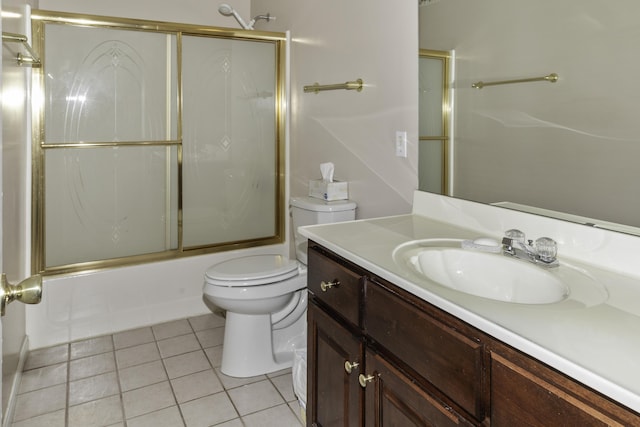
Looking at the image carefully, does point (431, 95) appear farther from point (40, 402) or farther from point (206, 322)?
point (40, 402)

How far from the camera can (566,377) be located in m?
0.73

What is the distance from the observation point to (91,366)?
2.33 meters

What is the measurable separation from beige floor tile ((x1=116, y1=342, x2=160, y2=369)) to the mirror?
178cm

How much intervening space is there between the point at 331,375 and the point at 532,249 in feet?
2.33

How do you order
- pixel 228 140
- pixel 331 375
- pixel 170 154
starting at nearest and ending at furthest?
pixel 331 375
pixel 170 154
pixel 228 140

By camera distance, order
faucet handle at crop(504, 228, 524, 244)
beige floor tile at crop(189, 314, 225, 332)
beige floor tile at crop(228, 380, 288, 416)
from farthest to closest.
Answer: beige floor tile at crop(189, 314, 225, 332) → beige floor tile at crop(228, 380, 288, 416) → faucet handle at crop(504, 228, 524, 244)

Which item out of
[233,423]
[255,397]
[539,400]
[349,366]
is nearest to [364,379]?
[349,366]

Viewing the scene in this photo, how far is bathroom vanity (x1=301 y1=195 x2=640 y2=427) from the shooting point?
729 mm

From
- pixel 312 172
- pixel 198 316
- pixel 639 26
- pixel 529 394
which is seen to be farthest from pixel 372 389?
pixel 198 316

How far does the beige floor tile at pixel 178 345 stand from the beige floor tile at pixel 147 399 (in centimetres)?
32

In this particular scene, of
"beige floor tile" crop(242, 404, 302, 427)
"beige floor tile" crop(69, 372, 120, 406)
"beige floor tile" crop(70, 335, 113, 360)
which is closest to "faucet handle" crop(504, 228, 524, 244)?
"beige floor tile" crop(242, 404, 302, 427)

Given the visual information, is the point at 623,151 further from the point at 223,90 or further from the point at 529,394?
the point at 223,90

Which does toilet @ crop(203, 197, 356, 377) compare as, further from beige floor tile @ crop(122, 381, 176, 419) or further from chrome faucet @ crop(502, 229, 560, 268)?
chrome faucet @ crop(502, 229, 560, 268)

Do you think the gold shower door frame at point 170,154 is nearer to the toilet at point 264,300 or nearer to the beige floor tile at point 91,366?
the beige floor tile at point 91,366
